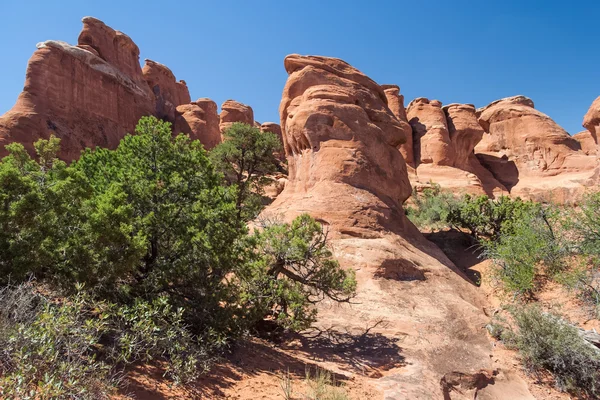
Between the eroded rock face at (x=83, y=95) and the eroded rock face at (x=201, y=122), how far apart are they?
3023mm

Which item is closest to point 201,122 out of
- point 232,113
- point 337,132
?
point 232,113

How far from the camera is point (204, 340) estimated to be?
7191 mm

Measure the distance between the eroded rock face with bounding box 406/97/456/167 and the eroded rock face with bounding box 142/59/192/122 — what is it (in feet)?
93.7

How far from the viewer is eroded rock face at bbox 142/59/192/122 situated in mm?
43250

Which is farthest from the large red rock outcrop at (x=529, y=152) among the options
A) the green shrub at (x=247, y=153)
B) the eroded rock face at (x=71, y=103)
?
the eroded rock face at (x=71, y=103)

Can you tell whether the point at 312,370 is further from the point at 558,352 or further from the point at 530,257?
the point at 530,257

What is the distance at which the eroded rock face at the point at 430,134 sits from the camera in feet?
121

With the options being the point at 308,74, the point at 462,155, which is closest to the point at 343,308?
the point at 308,74

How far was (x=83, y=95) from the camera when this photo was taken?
1280 inches

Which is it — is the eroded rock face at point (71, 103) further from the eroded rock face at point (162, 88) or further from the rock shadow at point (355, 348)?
the rock shadow at point (355, 348)

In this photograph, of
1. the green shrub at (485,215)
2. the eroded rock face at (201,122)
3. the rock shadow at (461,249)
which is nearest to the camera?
the rock shadow at (461,249)

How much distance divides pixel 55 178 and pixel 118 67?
36618mm

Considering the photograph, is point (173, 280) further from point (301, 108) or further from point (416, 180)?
point (416, 180)

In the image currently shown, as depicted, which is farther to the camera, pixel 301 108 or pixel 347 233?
pixel 301 108
